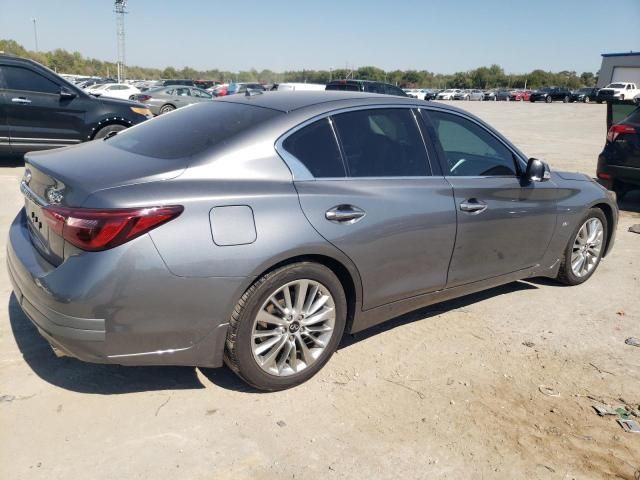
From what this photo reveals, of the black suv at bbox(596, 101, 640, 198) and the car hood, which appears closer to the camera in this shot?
the car hood

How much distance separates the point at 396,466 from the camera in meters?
2.64

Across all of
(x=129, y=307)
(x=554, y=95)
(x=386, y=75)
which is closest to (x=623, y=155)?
(x=129, y=307)

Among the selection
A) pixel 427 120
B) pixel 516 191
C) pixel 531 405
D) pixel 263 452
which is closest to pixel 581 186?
pixel 516 191

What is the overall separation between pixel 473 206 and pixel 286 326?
5.29 ft

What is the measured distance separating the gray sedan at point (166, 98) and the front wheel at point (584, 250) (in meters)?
19.4

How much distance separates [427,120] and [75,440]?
284cm

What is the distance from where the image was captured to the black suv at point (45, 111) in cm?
886

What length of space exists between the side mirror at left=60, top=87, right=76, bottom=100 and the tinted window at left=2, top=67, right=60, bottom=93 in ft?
0.25

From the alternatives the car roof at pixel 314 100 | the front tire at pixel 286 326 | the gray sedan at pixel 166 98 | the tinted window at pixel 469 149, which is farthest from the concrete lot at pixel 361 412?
the gray sedan at pixel 166 98

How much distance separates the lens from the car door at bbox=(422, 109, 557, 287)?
3.86 metres

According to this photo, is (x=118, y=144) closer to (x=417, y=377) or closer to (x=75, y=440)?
(x=75, y=440)

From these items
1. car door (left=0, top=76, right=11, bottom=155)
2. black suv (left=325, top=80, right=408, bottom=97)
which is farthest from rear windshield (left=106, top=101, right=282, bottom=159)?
black suv (left=325, top=80, right=408, bottom=97)

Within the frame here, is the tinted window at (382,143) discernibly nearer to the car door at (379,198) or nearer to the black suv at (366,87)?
the car door at (379,198)

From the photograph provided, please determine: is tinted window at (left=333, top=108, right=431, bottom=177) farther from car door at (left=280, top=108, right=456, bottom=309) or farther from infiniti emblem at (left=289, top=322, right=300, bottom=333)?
infiniti emblem at (left=289, top=322, right=300, bottom=333)
